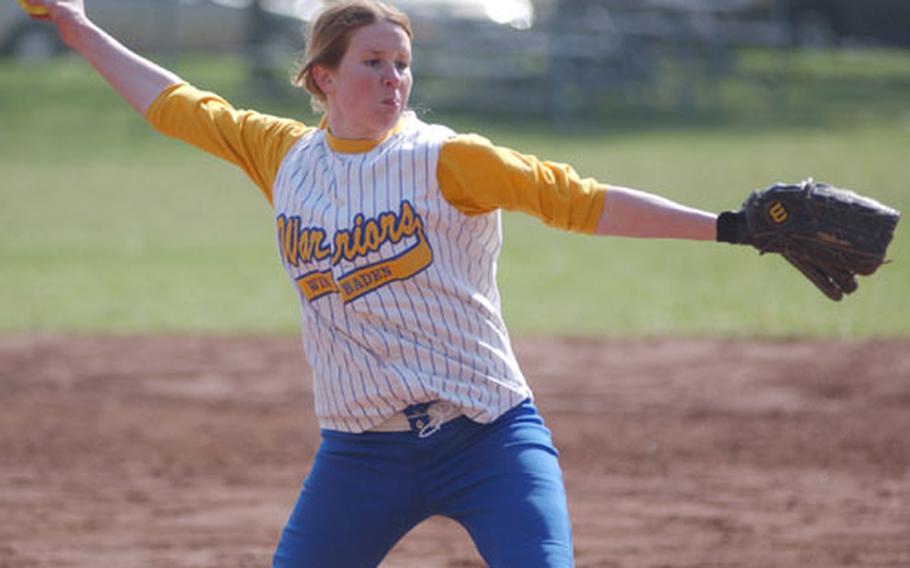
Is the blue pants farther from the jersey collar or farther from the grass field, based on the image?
the grass field

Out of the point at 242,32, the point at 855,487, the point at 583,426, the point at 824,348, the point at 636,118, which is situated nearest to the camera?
the point at 855,487

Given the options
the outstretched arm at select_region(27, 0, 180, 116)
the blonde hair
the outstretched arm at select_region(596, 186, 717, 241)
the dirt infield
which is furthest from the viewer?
the dirt infield

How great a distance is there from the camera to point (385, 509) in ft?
11.3

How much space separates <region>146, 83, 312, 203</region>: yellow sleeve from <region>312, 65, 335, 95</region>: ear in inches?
7.1

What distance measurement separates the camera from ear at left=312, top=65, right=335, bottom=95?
144 inches

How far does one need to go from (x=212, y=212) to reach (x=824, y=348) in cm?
864

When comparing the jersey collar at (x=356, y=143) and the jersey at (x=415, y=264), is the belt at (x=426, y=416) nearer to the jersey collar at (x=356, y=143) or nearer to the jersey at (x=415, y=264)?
the jersey at (x=415, y=264)

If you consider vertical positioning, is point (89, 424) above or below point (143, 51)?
below

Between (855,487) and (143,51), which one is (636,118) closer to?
(143,51)

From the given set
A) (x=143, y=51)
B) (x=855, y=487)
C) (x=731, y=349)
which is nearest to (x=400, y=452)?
(x=855, y=487)

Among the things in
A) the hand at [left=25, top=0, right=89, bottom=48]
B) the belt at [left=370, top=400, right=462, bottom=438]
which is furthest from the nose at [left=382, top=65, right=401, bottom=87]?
the hand at [left=25, top=0, right=89, bottom=48]

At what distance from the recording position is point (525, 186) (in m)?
3.32

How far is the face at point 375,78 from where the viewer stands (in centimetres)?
353

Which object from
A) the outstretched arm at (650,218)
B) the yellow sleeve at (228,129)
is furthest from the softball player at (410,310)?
the yellow sleeve at (228,129)
